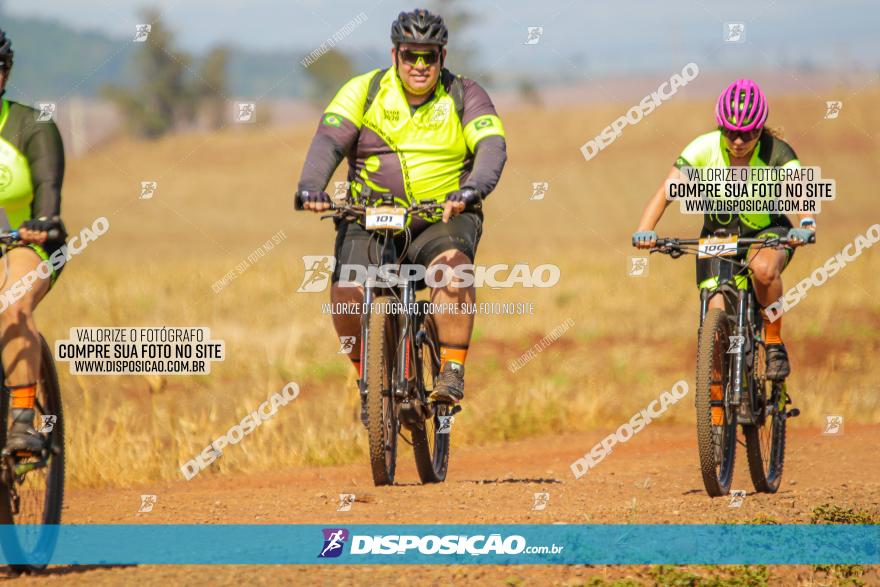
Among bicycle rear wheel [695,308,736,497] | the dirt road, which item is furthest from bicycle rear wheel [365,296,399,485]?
bicycle rear wheel [695,308,736,497]

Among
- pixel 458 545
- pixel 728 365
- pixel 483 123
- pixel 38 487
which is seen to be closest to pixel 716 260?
pixel 728 365

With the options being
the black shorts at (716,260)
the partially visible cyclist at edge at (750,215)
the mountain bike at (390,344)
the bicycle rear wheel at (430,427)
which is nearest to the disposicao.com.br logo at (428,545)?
the mountain bike at (390,344)

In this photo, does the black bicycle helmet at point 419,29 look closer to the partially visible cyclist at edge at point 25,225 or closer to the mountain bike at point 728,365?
the mountain bike at point 728,365

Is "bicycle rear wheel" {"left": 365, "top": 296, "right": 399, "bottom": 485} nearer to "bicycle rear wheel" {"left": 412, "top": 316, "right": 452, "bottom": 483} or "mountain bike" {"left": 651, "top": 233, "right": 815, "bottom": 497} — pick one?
"bicycle rear wheel" {"left": 412, "top": 316, "right": 452, "bottom": 483}

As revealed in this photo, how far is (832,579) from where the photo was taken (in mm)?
7262

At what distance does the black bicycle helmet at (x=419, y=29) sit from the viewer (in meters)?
9.22

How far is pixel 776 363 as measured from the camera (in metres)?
9.70

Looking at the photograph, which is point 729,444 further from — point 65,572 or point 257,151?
point 257,151

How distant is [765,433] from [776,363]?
74cm

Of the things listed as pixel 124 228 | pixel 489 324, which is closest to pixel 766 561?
pixel 489 324

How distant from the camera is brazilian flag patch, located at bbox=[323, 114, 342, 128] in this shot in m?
9.39

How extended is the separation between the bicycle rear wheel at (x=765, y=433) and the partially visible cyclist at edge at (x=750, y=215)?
114 mm

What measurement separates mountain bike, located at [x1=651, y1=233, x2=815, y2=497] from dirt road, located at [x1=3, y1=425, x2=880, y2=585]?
28 centimetres

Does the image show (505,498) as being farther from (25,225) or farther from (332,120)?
(25,225)
